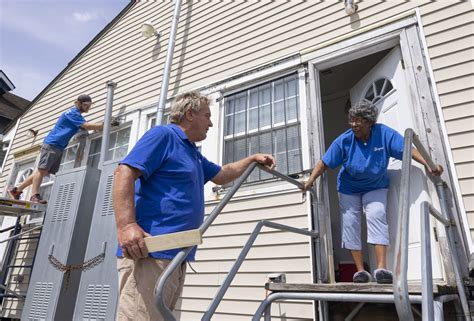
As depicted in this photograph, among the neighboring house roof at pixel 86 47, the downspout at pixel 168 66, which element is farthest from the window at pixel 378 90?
the neighboring house roof at pixel 86 47

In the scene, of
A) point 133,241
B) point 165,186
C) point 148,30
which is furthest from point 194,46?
point 133,241

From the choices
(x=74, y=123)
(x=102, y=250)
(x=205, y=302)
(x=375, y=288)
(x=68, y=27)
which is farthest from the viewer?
(x=68, y=27)

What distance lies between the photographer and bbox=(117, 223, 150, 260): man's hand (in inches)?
49.5

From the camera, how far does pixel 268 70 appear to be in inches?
148

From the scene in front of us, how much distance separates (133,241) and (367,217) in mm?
1833

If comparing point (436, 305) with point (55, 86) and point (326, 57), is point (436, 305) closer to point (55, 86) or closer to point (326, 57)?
point (326, 57)

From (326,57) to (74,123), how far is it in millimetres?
3720

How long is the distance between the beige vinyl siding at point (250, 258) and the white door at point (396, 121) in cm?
68

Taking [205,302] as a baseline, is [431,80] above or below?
above

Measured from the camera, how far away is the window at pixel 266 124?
338 cm

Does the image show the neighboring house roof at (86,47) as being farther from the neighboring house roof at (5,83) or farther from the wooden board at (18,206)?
the neighboring house roof at (5,83)

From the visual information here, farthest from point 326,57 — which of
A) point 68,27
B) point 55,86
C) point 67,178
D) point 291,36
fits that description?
point 68,27

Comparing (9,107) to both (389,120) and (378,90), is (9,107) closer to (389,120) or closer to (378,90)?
(378,90)

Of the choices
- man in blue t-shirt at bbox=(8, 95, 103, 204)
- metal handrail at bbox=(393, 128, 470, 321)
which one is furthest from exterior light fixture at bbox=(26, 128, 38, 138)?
metal handrail at bbox=(393, 128, 470, 321)
